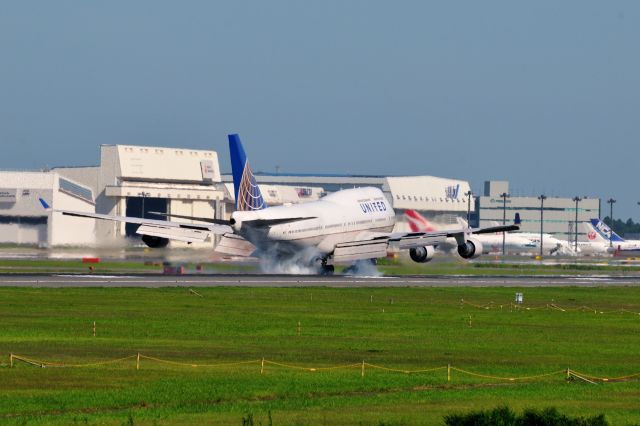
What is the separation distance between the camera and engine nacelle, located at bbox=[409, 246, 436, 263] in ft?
365

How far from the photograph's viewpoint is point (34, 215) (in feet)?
587

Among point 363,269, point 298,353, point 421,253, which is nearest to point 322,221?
point 363,269

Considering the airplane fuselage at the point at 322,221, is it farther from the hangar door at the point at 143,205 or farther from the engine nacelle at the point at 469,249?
the hangar door at the point at 143,205

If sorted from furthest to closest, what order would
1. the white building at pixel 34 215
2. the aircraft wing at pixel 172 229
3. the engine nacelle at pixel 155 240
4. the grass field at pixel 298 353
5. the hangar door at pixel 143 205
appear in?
the hangar door at pixel 143 205 < the white building at pixel 34 215 < the engine nacelle at pixel 155 240 < the aircraft wing at pixel 172 229 < the grass field at pixel 298 353

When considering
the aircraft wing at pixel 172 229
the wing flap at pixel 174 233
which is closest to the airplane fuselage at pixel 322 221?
the aircraft wing at pixel 172 229

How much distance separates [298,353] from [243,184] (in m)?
55.3

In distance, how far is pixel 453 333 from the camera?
6034 cm

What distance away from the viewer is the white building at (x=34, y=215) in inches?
6959

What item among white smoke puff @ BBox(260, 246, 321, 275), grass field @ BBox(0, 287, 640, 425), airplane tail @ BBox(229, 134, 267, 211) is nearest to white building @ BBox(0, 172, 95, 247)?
white smoke puff @ BBox(260, 246, 321, 275)

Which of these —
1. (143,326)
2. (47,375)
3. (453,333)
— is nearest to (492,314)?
(453,333)

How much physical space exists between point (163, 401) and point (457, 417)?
1161cm

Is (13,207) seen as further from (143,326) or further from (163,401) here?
(163,401)

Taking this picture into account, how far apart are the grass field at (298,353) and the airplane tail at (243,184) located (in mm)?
18802

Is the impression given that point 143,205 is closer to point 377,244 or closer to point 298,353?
point 377,244
